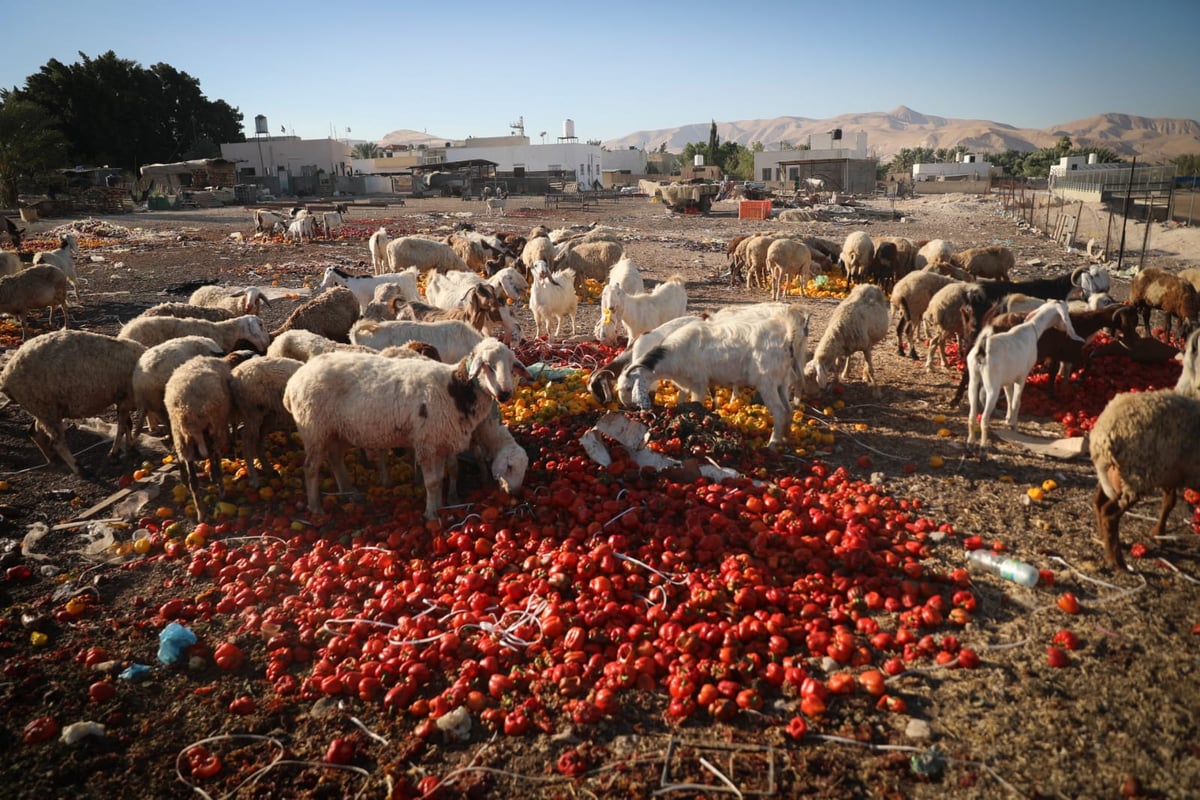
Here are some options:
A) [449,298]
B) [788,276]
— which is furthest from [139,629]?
[788,276]

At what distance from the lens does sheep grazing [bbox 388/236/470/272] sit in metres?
19.8

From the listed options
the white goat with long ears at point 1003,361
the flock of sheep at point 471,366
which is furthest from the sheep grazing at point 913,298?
the white goat with long ears at point 1003,361

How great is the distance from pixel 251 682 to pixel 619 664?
113 inches

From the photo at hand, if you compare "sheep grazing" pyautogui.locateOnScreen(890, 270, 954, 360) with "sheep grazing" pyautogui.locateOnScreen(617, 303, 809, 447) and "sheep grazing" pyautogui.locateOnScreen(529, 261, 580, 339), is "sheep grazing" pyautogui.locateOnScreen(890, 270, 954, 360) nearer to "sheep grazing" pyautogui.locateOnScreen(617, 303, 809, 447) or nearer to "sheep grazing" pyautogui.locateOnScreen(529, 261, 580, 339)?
"sheep grazing" pyautogui.locateOnScreen(617, 303, 809, 447)

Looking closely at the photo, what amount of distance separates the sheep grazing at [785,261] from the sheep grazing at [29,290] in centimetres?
1740

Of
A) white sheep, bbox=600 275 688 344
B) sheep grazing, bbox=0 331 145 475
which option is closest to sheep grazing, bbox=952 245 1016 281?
white sheep, bbox=600 275 688 344

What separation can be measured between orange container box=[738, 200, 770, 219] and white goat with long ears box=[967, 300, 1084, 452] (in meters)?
35.0

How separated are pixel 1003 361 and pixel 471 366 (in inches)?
259

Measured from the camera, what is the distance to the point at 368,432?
23.2ft

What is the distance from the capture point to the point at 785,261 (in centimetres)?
1834

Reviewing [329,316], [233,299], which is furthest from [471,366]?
[233,299]

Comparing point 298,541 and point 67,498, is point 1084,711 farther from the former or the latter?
point 67,498

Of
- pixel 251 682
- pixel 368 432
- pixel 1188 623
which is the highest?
pixel 368 432

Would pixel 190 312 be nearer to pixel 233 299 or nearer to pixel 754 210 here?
pixel 233 299
